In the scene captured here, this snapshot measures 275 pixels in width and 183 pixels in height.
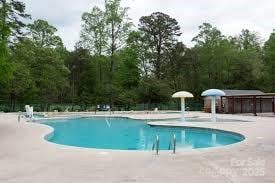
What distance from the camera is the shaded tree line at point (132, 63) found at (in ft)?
141

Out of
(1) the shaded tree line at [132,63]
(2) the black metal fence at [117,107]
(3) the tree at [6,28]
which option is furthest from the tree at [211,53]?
(3) the tree at [6,28]

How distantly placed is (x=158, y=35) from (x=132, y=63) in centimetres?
495

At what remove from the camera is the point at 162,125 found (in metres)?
22.5

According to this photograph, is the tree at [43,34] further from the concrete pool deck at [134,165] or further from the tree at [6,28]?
the concrete pool deck at [134,165]

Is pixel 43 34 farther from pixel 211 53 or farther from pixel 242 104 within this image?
pixel 242 104

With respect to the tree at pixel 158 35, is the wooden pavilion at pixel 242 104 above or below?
below

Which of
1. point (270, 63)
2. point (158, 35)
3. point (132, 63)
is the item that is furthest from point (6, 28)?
point (270, 63)

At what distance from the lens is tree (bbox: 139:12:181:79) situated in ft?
163

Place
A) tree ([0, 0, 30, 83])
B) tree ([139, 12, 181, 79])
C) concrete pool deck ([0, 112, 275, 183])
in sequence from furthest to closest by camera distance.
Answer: tree ([139, 12, 181, 79])
tree ([0, 0, 30, 83])
concrete pool deck ([0, 112, 275, 183])

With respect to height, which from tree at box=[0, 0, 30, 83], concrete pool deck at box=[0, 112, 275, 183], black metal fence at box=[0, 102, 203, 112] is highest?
tree at box=[0, 0, 30, 83]

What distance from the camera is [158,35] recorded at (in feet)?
164

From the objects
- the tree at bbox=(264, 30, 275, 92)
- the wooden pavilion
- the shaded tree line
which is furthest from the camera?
the tree at bbox=(264, 30, 275, 92)

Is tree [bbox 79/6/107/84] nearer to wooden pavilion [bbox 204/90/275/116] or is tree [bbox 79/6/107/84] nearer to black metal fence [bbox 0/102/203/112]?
black metal fence [bbox 0/102/203/112]

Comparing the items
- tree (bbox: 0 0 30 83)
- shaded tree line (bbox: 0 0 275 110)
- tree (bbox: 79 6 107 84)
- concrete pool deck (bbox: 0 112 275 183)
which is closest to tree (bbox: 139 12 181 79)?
shaded tree line (bbox: 0 0 275 110)
